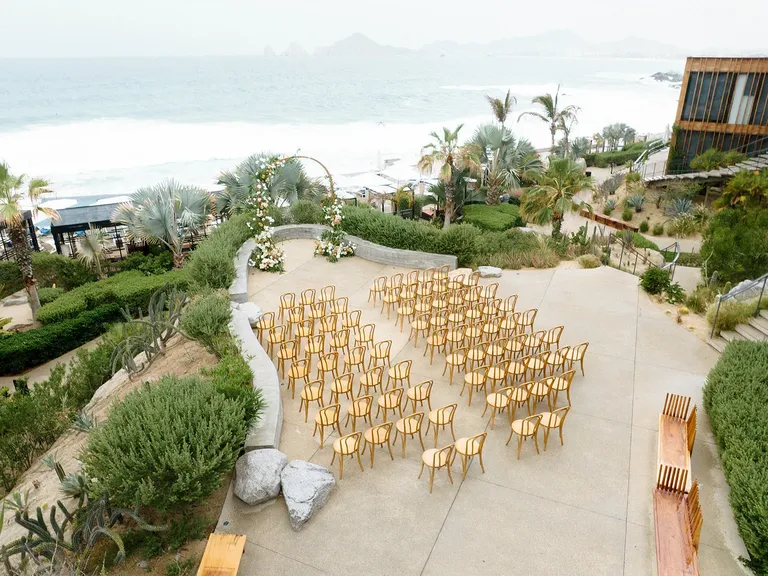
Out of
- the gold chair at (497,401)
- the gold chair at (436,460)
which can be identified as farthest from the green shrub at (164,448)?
the gold chair at (497,401)

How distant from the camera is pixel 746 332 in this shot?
11398 mm

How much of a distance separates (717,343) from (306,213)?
1332cm

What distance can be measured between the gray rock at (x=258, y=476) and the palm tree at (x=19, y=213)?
14826mm

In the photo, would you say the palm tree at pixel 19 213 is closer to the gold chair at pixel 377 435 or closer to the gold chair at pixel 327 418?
the gold chair at pixel 327 418

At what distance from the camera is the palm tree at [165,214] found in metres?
20.2

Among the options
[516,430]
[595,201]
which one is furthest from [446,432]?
[595,201]

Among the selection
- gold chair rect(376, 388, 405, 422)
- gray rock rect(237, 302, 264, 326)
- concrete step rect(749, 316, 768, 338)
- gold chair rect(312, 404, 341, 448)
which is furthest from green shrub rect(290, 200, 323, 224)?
concrete step rect(749, 316, 768, 338)

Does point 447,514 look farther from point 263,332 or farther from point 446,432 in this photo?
point 263,332

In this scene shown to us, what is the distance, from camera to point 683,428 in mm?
8078

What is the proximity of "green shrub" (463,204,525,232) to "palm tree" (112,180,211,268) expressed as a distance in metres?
11.9

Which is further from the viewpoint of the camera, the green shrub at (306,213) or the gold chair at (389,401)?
the green shrub at (306,213)

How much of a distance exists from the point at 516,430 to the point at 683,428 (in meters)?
2.53

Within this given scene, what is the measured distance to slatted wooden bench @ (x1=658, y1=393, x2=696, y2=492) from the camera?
24.3ft

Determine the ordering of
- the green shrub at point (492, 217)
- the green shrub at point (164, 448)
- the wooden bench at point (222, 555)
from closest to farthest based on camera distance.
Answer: the wooden bench at point (222, 555)
the green shrub at point (164, 448)
the green shrub at point (492, 217)
